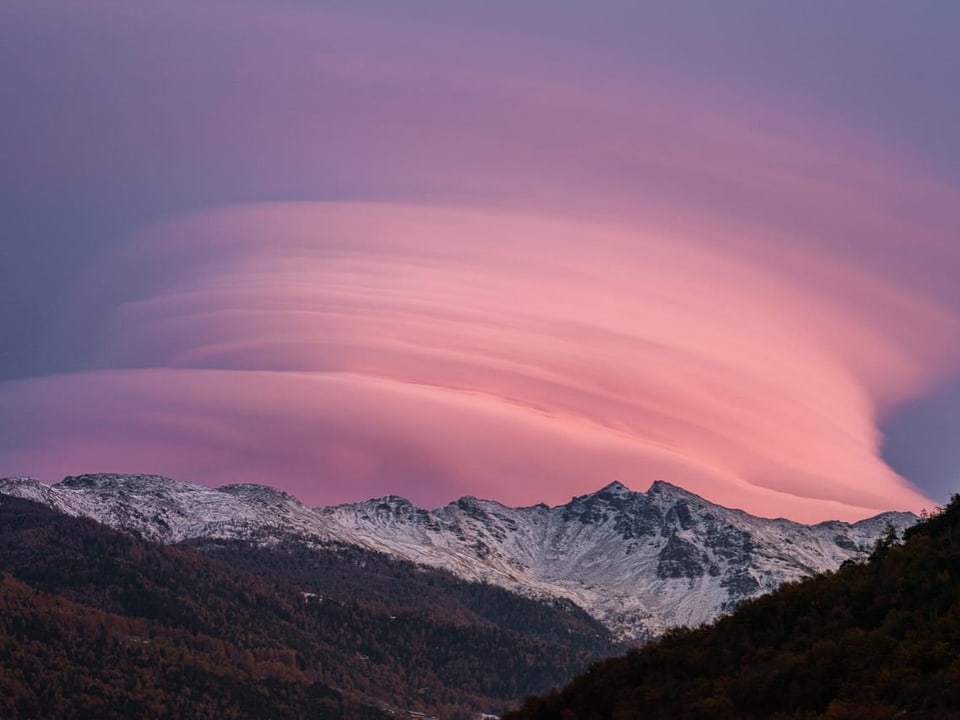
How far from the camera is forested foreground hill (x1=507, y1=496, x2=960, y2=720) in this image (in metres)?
70.6

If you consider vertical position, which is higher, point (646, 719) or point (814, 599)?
point (814, 599)

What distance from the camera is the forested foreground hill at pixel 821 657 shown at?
70.6 metres

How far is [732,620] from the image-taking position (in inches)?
3762

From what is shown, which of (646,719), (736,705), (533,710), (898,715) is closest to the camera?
(898,715)

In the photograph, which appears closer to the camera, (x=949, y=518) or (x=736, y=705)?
(x=736, y=705)

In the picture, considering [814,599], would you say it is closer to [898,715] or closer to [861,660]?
[861,660]

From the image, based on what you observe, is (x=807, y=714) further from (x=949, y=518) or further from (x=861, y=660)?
(x=949, y=518)

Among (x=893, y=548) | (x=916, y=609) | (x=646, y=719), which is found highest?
(x=893, y=548)

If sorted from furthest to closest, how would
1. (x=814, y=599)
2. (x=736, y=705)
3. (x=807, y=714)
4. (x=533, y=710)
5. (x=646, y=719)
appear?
(x=533, y=710) → (x=814, y=599) → (x=646, y=719) → (x=736, y=705) → (x=807, y=714)

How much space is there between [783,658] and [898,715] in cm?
1449

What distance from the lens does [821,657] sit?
7856 cm

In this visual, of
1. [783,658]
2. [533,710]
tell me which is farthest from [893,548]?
[533,710]

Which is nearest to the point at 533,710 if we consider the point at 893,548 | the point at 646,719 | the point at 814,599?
the point at 646,719

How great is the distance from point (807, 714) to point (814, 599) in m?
17.7
